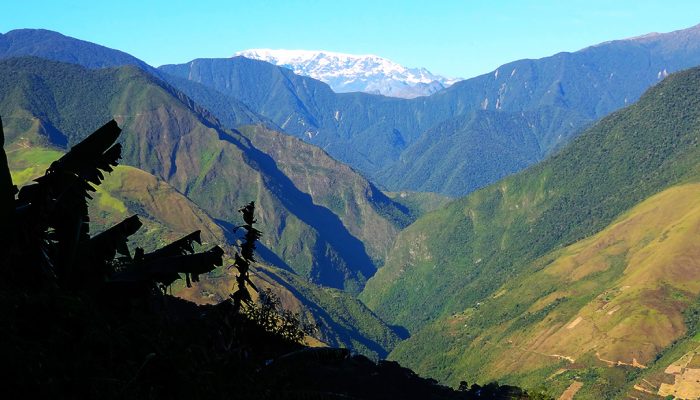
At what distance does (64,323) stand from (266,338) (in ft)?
61.3

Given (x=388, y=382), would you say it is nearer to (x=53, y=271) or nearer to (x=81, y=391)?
(x=53, y=271)

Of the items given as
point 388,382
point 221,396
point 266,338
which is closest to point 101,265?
point 221,396

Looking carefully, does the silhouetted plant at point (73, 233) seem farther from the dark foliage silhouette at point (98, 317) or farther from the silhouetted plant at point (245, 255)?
the silhouetted plant at point (245, 255)

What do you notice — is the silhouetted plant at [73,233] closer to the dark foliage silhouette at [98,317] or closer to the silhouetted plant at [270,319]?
the dark foliage silhouette at [98,317]

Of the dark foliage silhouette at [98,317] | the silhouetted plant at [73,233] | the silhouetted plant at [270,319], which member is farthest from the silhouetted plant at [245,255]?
the silhouetted plant at [270,319]

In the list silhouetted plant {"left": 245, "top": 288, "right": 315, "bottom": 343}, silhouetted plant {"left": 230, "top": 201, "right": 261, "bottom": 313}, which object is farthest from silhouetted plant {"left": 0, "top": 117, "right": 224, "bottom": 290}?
silhouetted plant {"left": 245, "top": 288, "right": 315, "bottom": 343}

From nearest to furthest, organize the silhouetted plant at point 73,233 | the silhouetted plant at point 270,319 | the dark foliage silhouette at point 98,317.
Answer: the dark foliage silhouette at point 98,317, the silhouetted plant at point 73,233, the silhouetted plant at point 270,319

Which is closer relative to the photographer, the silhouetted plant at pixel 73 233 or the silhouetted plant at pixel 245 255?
the silhouetted plant at pixel 73 233

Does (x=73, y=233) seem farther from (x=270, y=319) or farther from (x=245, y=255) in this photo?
(x=270, y=319)

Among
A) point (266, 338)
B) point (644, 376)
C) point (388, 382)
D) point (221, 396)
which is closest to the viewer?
point (221, 396)

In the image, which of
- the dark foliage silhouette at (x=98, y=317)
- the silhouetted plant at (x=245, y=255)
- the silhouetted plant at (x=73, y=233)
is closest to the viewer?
the dark foliage silhouette at (x=98, y=317)

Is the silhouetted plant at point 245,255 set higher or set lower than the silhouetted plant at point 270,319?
higher

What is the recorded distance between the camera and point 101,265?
23375mm

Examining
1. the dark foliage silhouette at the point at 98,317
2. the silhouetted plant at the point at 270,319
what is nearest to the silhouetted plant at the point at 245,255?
the dark foliage silhouette at the point at 98,317
